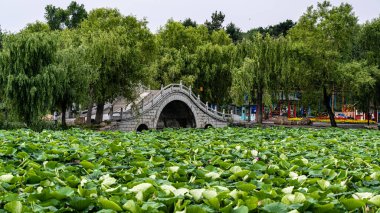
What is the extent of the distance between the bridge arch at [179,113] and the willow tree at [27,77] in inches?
487

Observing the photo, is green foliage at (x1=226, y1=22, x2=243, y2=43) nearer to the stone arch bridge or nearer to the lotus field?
the stone arch bridge

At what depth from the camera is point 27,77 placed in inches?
651

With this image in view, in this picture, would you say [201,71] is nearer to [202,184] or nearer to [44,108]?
[44,108]

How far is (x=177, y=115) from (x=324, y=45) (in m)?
12.7

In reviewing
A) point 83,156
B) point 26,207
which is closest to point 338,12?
point 83,156

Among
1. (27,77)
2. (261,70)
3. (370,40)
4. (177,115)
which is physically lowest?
(177,115)

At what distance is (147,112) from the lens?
86.0ft

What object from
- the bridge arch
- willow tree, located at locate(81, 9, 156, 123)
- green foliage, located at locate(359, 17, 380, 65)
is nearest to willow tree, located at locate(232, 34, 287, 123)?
the bridge arch

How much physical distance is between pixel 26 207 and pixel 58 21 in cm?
4977

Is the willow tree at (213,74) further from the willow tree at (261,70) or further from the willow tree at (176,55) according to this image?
the willow tree at (261,70)

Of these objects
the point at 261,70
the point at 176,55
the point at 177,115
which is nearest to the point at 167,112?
the point at 177,115

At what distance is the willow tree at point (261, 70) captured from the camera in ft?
85.5

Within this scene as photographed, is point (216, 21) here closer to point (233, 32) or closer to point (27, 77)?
point (233, 32)

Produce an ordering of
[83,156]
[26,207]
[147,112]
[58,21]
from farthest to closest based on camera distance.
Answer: [58,21]
[147,112]
[83,156]
[26,207]
